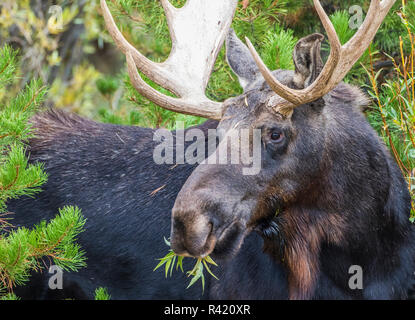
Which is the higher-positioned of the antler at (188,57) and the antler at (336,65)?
the antler at (188,57)

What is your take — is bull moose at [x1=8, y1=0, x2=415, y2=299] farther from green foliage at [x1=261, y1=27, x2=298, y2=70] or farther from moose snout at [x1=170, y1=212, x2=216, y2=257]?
green foliage at [x1=261, y1=27, x2=298, y2=70]

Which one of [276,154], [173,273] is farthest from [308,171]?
[173,273]

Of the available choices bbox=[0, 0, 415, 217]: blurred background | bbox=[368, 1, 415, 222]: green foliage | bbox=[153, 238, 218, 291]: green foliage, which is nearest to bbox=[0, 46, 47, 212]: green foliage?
bbox=[0, 0, 415, 217]: blurred background

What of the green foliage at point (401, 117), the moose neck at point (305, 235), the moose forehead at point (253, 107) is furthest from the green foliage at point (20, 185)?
the green foliage at point (401, 117)

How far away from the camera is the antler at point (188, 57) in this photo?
4.58 metres

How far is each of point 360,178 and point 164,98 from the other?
1.23 m

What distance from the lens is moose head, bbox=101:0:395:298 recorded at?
4008 millimetres

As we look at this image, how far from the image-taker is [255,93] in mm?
4336

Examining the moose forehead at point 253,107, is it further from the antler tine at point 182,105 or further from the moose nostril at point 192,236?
the moose nostril at point 192,236

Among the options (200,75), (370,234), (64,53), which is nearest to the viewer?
(370,234)

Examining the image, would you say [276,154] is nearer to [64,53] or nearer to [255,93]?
[255,93]

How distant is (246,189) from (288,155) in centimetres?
32

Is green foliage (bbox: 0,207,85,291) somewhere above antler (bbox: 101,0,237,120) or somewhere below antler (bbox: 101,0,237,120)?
below
